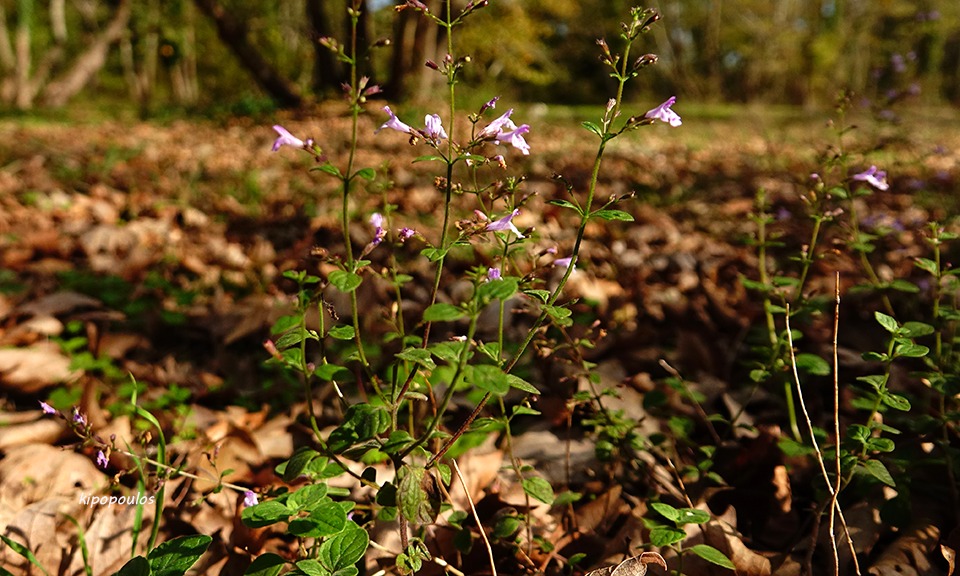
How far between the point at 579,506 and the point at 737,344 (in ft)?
3.45

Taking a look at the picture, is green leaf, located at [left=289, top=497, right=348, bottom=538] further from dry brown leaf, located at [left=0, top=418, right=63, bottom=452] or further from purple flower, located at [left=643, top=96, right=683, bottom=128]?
dry brown leaf, located at [left=0, top=418, right=63, bottom=452]

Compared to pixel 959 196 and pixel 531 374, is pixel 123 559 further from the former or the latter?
pixel 959 196

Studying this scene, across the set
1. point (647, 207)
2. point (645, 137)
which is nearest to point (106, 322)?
point (647, 207)

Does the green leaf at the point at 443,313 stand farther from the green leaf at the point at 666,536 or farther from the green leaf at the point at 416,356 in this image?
the green leaf at the point at 666,536

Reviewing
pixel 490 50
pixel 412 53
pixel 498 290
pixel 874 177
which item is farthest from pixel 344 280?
pixel 490 50

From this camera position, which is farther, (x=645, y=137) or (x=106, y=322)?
(x=645, y=137)

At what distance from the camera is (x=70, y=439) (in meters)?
1.78

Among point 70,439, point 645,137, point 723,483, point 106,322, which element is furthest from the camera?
point 645,137

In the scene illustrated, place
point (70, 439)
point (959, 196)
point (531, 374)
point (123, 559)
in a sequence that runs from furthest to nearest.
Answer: point (959, 196) < point (531, 374) < point (70, 439) < point (123, 559)

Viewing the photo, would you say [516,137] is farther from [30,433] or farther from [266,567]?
[30,433]

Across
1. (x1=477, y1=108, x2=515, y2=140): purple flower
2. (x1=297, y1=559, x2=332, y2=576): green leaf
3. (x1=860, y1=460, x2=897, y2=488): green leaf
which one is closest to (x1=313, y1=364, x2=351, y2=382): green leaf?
(x1=297, y1=559, x2=332, y2=576): green leaf

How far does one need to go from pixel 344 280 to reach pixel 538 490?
2.01 feet

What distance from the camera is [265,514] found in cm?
107

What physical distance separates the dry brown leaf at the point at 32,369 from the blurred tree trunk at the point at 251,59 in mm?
10624
